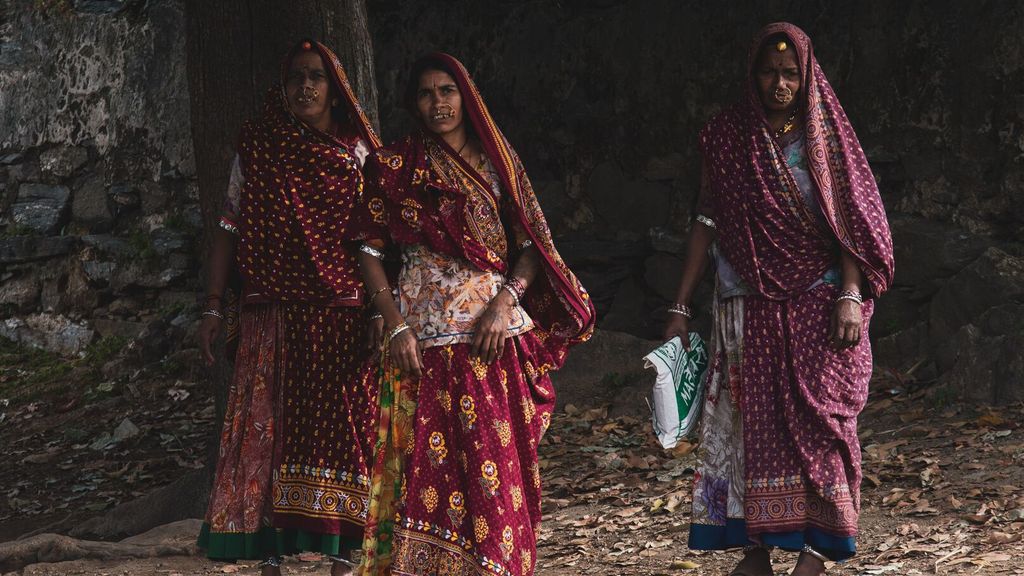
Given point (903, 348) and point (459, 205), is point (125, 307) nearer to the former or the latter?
point (903, 348)

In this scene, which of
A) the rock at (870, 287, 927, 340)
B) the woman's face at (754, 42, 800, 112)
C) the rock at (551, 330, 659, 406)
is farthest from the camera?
the rock at (551, 330, 659, 406)

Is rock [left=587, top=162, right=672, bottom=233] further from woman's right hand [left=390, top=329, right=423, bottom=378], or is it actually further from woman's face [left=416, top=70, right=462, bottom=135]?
woman's right hand [left=390, top=329, right=423, bottom=378]

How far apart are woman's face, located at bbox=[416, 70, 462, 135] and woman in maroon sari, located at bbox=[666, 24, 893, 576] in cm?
99

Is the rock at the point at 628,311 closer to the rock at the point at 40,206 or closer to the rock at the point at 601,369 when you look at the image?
the rock at the point at 601,369

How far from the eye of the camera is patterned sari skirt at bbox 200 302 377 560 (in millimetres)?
4293

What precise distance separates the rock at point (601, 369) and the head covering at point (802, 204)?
3636 millimetres

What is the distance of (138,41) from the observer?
10.2 meters

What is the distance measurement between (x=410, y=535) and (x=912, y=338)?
14.5 ft

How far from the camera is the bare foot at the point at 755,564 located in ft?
13.6

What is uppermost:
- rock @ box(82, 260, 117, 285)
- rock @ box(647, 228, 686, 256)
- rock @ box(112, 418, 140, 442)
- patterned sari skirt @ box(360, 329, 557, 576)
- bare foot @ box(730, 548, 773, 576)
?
rock @ box(647, 228, 686, 256)

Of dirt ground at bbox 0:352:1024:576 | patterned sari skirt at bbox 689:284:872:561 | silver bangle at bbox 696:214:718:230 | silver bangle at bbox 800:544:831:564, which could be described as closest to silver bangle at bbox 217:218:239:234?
dirt ground at bbox 0:352:1024:576

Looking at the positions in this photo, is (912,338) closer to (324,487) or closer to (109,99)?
(324,487)

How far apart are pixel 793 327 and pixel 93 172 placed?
8.01 meters

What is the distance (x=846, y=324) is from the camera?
396cm
